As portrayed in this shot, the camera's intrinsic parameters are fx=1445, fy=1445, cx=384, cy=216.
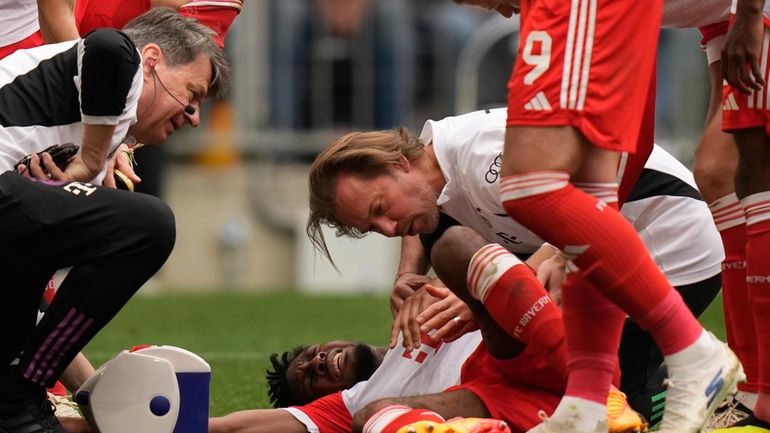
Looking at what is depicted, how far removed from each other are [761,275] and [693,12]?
2.18ft

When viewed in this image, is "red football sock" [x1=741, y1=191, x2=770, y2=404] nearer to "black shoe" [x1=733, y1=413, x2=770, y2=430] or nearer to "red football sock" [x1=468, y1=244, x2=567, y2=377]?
"black shoe" [x1=733, y1=413, x2=770, y2=430]

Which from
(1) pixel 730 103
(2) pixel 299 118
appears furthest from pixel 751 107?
(2) pixel 299 118

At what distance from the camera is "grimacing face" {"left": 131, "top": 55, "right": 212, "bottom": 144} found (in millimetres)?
3400

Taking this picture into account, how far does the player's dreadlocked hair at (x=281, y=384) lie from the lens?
4.09m

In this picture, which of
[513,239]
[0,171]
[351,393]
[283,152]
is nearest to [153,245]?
[0,171]

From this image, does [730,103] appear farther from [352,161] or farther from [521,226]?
[352,161]

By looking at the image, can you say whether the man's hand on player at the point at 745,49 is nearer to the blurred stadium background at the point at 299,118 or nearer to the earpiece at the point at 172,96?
the earpiece at the point at 172,96

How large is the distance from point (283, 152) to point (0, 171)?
30.1 ft

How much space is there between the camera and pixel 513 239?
387 cm

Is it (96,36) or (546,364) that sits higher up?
(96,36)

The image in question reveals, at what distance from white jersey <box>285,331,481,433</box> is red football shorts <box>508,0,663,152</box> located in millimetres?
1024

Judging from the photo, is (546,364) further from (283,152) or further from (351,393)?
(283,152)

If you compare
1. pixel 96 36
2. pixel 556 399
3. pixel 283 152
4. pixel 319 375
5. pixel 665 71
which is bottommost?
pixel 283 152

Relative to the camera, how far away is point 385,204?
3512mm
